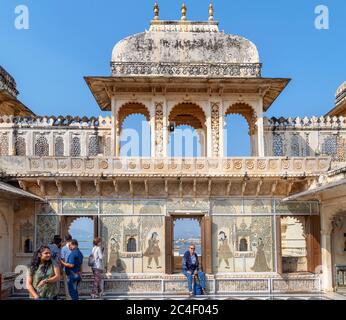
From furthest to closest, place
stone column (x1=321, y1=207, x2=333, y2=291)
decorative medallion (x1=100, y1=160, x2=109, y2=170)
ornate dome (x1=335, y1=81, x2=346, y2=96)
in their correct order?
ornate dome (x1=335, y1=81, x2=346, y2=96) < decorative medallion (x1=100, y1=160, x2=109, y2=170) < stone column (x1=321, y1=207, x2=333, y2=291)

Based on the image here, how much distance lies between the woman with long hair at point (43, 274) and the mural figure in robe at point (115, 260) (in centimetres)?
835

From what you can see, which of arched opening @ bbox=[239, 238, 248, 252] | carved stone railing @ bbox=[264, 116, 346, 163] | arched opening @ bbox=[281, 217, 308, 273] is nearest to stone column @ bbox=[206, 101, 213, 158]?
carved stone railing @ bbox=[264, 116, 346, 163]

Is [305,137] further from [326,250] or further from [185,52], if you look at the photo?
[185,52]

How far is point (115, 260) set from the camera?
48.0ft

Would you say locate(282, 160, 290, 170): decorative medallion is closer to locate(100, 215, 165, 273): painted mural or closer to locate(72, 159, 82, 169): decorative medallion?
locate(100, 215, 165, 273): painted mural

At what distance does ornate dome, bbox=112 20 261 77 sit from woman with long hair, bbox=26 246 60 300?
1018cm

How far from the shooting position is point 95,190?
14773 millimetres

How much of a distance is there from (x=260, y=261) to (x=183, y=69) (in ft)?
21.6

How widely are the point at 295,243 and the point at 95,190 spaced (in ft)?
34.7

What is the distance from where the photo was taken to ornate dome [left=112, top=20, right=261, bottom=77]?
15633 millimetres

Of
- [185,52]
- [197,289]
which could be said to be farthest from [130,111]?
[197,289]

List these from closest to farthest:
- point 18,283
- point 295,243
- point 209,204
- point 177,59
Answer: point 18,283 < point 209,204 < point 177,59 < point 295,243
